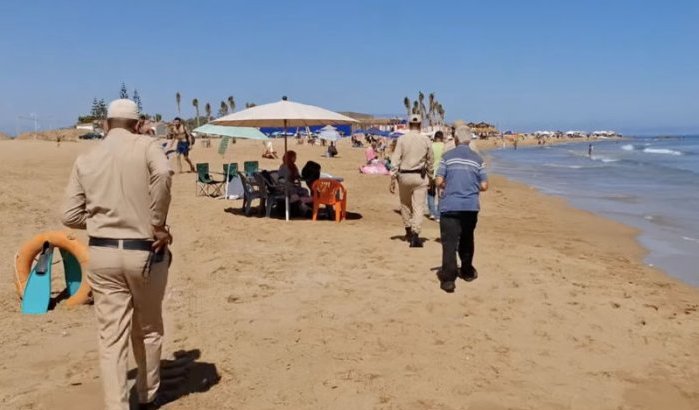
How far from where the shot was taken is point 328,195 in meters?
10.2

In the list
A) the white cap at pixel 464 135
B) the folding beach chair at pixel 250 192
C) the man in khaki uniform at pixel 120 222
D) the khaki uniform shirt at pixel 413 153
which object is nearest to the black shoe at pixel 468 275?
the white cap at pixel 464 135

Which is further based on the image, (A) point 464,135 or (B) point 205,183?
(B) point 205,183


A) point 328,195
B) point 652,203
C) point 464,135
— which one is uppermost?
point 464,135

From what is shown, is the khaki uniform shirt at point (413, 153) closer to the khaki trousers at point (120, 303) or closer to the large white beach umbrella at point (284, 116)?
the large white beach umbrella at point (284, 116)

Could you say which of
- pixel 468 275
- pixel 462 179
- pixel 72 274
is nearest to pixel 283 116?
pixel 462 179

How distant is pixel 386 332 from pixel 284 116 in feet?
17.9

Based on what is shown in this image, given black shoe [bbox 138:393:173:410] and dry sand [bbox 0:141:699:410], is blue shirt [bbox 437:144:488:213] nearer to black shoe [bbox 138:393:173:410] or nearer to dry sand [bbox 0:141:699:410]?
dry sand [bbox 0:141:699:410]

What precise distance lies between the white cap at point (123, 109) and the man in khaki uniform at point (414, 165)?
4547mm

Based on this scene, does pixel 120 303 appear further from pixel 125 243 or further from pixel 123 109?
pixel 123 109

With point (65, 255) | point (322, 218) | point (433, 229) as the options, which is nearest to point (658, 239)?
point (433, 229)

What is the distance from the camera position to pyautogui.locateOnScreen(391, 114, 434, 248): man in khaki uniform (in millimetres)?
7328

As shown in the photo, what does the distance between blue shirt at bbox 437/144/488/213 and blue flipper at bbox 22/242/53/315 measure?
3543 mm

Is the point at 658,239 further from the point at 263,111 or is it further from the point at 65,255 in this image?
the point at 65,255

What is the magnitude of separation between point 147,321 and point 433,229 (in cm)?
672
